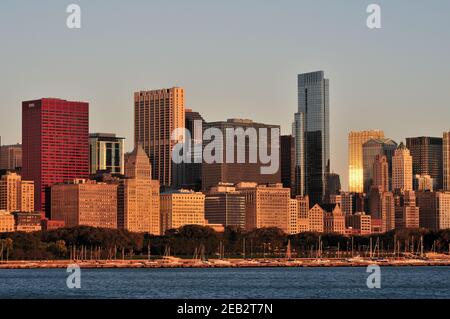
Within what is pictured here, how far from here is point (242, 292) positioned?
8500cm

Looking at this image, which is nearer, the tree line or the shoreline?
the shoreline

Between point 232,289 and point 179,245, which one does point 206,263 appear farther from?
point 232,289

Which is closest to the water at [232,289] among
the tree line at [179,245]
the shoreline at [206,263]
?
the shoreline at [206,263]

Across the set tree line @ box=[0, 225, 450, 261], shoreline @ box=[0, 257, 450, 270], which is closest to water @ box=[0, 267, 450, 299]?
shoreline @ box=[0, 257, 450, 270]

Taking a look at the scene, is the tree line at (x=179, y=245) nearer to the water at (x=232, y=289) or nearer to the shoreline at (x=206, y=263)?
the shoreline at (x=206, y=263)

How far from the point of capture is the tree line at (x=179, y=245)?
551 feet

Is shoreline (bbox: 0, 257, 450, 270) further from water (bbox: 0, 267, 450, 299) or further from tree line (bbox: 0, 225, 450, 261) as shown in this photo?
water (bbox: 0, 267, 450, 299)

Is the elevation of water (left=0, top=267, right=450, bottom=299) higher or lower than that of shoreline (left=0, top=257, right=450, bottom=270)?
higher

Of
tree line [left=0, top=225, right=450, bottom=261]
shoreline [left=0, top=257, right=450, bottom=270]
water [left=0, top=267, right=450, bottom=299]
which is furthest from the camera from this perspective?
tree line [left=0, top=225, right=450, bottom=261]

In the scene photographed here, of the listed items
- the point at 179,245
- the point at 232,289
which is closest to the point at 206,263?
the point at 179,245

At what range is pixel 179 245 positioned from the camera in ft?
584

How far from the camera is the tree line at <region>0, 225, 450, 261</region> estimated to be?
551 ft
